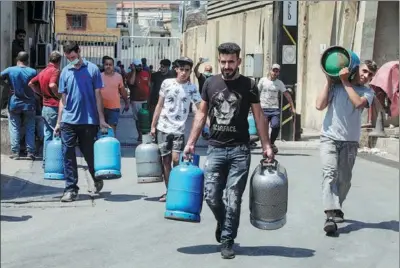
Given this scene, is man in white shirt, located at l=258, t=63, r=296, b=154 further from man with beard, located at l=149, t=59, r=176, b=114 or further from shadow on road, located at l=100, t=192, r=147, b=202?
shadow on road, located at l=100, t=192, r=147, b=202

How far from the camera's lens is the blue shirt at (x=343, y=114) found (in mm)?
7863

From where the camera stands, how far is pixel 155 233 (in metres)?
7.80

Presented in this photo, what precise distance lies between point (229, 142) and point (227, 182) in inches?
13.9

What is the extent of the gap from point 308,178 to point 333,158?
4201mm

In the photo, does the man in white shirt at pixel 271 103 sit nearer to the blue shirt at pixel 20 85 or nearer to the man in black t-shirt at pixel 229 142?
the blue shirt at pixel 20 85

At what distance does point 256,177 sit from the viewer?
6543mm

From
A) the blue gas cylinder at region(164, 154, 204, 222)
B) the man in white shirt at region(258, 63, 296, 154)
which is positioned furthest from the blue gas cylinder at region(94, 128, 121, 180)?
the man in white shirt at region(258, 63, 296, 154)

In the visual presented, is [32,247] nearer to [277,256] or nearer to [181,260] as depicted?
[181,260]

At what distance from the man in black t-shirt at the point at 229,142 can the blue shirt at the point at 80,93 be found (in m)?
2.76

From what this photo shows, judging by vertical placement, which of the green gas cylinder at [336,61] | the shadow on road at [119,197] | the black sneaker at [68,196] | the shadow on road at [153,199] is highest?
the green gas cylinder at [336,61]

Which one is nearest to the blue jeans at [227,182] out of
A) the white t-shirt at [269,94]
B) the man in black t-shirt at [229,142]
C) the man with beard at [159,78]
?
the man in black t-shirt at [229,142]

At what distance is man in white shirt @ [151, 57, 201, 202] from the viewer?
8.97 m

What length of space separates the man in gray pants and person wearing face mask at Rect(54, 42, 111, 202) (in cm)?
277

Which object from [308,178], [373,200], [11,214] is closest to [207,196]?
[11,214]
